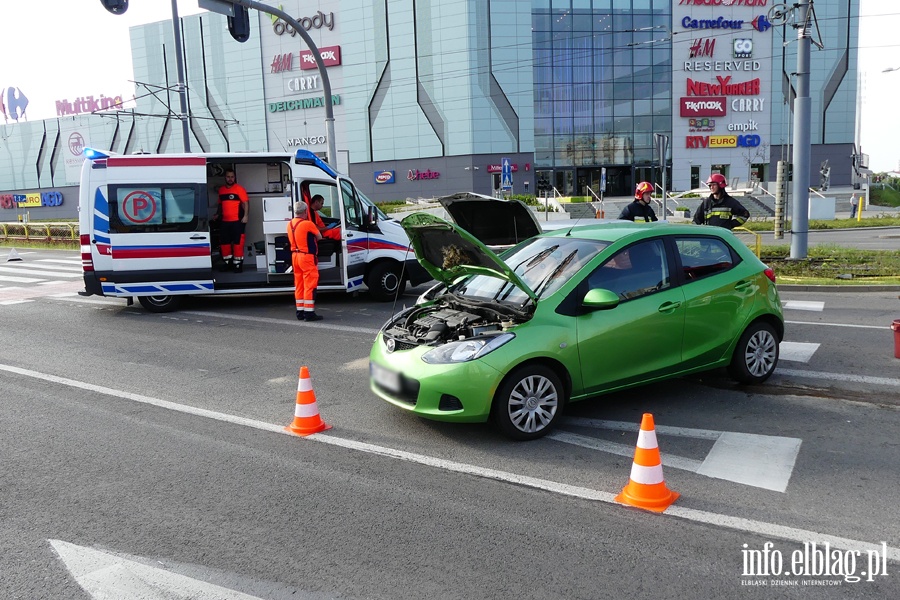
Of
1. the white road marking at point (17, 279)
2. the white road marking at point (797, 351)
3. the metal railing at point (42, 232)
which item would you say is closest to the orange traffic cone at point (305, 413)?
the white road marking at point (797, 351)

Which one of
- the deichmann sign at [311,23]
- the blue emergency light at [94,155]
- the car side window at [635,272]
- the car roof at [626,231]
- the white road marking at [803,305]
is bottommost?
the white road marking at [803,305]

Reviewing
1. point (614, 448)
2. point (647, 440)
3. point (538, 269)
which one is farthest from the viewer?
point (538, 269)

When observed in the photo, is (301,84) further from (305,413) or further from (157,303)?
(305,413)

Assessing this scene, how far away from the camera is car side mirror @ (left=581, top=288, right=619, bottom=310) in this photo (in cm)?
527

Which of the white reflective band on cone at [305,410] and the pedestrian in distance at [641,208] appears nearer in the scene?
the white reflective band on cone at [305,410]

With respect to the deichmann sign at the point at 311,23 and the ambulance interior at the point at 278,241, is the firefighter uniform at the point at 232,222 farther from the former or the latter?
the deichmann sign at the point at 311,23

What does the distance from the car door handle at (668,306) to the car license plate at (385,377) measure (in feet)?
7.52

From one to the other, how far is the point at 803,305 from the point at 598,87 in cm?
4336

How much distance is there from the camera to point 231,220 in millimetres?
12969

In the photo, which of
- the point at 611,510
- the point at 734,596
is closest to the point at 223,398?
the point at 611,510

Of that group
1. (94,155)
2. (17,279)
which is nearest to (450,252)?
(94,155)

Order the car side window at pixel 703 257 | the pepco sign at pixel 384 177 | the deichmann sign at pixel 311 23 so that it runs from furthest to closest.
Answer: the deichmann sign at pixel 311 23 < the pepco sign at pixel 384 177 < the car side window at pixel 703 257

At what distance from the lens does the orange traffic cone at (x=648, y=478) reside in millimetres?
4133

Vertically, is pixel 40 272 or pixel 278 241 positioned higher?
pixel 278 241
